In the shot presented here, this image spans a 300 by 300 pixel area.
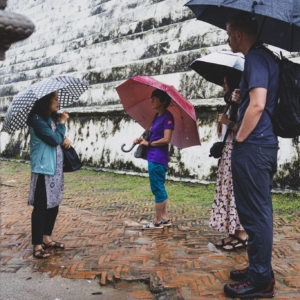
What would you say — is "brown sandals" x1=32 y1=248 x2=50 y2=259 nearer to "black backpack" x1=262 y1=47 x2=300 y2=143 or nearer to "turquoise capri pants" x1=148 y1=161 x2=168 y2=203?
"turquoise capri pants" x1=148 y1=161 x2=168 y2=203

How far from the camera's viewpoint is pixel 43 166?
3803 millimetres

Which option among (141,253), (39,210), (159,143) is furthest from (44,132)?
(141,253)

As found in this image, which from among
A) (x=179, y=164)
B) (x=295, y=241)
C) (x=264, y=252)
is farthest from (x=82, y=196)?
(x=264, y=252)

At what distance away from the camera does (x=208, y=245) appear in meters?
4.23

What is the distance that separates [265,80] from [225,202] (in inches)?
65.7

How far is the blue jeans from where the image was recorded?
2783 mm

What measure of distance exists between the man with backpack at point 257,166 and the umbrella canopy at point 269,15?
29cm

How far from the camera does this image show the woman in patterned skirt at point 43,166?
3.81m

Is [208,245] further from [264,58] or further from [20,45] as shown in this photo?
[20,45]

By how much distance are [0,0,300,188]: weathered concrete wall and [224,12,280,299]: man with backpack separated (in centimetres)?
443

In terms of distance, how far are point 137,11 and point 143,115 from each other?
6866 mm

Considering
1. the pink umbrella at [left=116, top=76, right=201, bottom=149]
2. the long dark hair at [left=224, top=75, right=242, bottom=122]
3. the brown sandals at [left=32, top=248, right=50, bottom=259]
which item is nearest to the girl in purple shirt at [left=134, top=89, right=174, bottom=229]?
the pink umbrella at [left=116, top=76, right=201, bottom=149]

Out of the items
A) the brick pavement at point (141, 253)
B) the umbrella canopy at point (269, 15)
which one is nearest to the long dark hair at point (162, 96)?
the umbrella canopy at point (269, 15)

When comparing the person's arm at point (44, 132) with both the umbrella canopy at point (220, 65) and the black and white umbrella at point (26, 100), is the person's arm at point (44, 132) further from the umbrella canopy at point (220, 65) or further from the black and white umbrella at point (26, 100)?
the umbrella canopy at point (220, 65)
